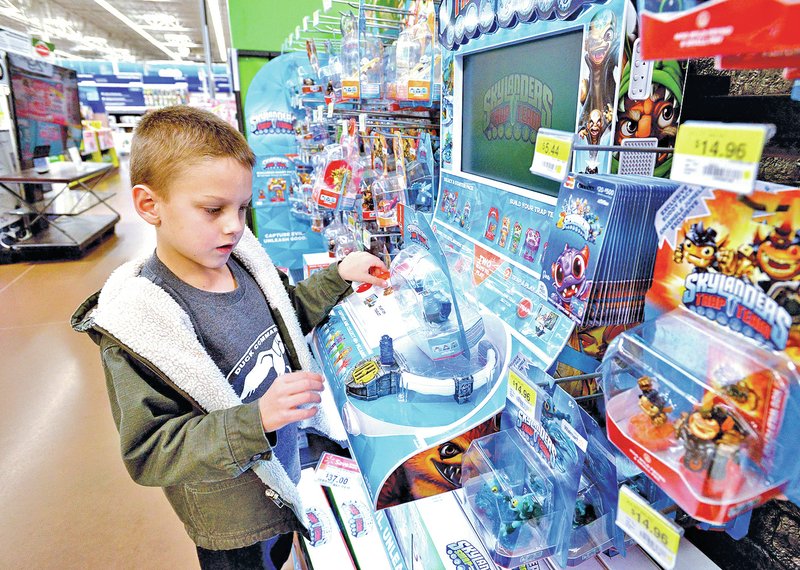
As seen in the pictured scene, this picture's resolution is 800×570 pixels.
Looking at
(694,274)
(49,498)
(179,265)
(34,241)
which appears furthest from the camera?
(34,241)

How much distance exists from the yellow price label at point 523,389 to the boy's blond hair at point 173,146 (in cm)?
77

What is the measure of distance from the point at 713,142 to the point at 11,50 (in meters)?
8.04

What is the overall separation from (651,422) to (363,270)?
1032 mm

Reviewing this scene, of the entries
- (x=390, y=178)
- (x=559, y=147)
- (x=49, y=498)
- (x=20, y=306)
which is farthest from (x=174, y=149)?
(x=20, y=306)

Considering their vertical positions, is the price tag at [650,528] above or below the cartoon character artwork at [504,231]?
below

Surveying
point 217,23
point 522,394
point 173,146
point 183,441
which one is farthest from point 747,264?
point 217,23

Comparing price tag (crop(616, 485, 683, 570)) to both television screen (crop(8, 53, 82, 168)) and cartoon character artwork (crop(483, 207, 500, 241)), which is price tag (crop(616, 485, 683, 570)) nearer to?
cartoon character artwork (crop(483, 207, 500, 241))

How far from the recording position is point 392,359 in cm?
124

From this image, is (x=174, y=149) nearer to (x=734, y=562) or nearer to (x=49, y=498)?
(x=734, y=562)

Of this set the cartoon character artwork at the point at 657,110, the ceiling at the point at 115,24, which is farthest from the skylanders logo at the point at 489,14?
the ceiling at the point at 115,24

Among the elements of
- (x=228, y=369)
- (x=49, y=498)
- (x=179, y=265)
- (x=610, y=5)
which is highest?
(x=610, y=5)

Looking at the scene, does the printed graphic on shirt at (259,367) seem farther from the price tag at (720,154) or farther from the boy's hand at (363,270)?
the price tag at (720,154)

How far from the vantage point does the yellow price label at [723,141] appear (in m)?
0.44

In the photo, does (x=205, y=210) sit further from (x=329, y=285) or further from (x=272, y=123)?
(x=272, y=123)
